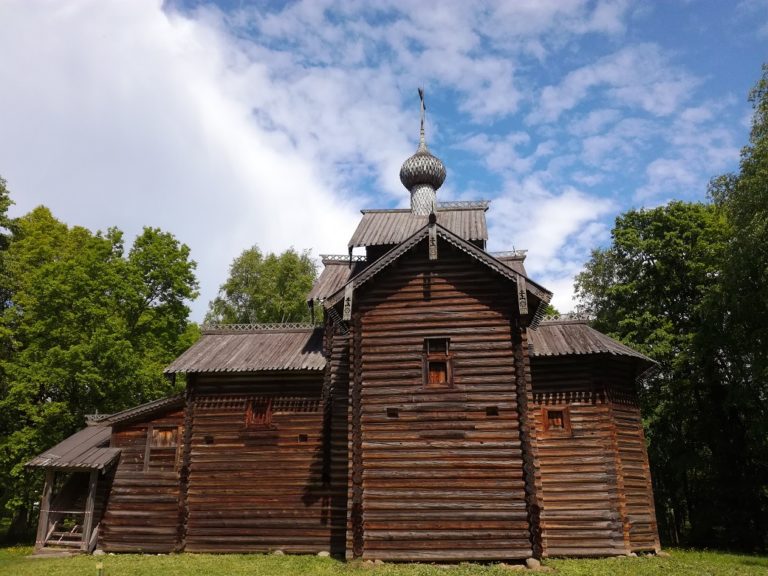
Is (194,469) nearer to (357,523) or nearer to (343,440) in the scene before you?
(343,440)

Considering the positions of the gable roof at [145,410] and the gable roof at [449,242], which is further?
the gable roof at [145,410]

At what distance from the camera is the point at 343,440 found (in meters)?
19.7

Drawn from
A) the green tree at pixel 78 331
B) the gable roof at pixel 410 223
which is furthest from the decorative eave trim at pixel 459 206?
the green tree at pixel 78 331

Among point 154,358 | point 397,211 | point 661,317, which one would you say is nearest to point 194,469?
point 154,358

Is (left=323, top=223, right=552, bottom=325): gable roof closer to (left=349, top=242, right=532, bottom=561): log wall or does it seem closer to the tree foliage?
(left=349, top=242, right=532, bottom=561): log wall

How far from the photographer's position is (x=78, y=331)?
26.6m

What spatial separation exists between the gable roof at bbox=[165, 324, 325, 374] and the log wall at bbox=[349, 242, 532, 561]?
384cm

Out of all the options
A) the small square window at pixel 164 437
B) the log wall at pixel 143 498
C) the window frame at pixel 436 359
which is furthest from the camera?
the small square window at pixel 164 437

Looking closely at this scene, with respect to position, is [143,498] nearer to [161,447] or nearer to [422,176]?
[161,447]

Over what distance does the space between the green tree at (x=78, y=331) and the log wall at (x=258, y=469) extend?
8569 millimetres

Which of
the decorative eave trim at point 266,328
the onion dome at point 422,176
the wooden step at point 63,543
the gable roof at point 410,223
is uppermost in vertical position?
the onion dome at point 422,176

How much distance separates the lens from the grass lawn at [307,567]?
14.7 m

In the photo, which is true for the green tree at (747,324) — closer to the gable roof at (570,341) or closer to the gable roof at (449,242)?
the gable roof at (570,341)

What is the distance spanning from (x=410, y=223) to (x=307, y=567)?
15.6 metres
